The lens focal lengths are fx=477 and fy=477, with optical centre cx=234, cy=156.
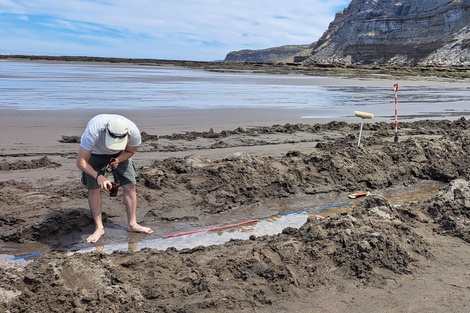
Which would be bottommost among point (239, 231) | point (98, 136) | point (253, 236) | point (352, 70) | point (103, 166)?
point (239, 231)

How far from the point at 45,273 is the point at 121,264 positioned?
73 centimetres

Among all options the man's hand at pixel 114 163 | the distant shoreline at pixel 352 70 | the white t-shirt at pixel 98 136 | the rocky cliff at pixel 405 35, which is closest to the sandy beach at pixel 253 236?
the man's hand at pixel 114 163

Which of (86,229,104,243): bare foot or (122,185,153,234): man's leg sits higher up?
(122,185,153,234): man's leg

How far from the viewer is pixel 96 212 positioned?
570 cm

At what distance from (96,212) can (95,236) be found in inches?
11.2

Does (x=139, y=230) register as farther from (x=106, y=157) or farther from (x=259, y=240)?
(x=259, y=240)

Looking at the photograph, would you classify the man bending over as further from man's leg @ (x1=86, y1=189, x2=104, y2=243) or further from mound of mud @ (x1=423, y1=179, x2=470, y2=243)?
mound of mud @ (x1=423, y1=179, x2=470, y2=243)

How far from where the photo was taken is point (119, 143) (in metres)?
5.10

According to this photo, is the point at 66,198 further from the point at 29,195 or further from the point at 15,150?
the point at 15,150

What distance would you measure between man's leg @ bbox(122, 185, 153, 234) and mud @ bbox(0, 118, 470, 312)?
313 mm

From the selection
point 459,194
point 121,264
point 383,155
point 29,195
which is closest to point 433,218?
point 459,194

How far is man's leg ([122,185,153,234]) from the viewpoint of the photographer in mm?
5812

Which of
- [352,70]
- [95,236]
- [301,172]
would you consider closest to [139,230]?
[95,236]

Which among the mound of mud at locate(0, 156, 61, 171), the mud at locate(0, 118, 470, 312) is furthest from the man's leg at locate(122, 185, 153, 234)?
the mound of mud at locate(0, 156, 61, 171)
